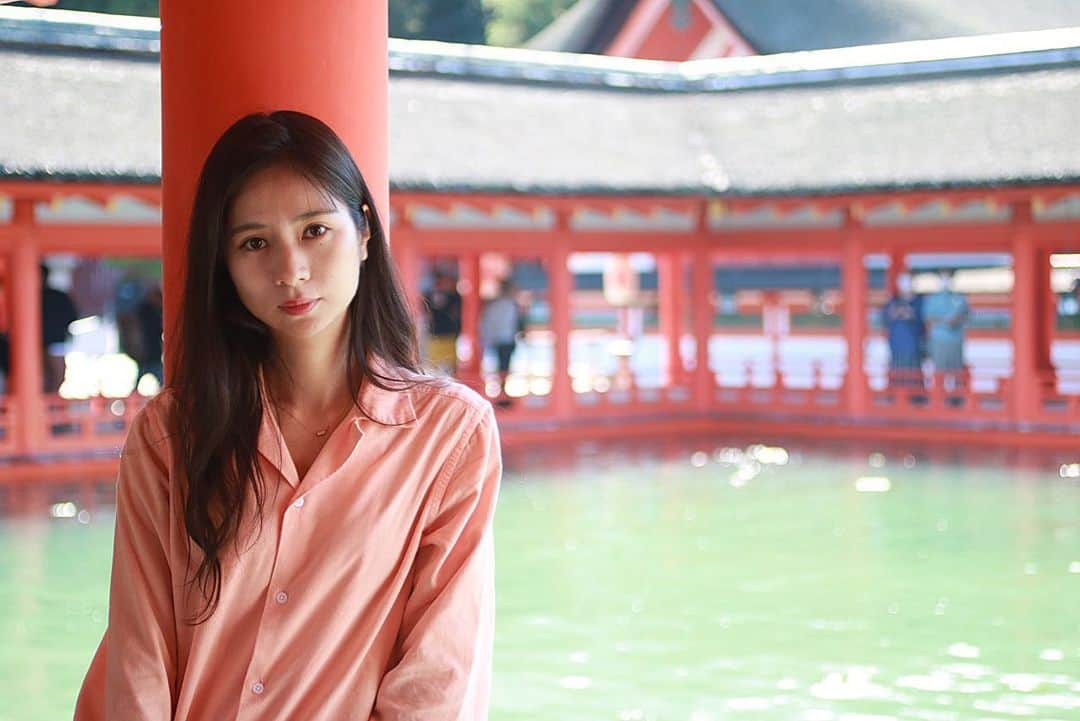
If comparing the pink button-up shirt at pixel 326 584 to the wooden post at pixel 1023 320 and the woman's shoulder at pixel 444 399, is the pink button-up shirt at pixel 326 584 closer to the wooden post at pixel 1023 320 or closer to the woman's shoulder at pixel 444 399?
the woman's shoulder at pixel 444 399

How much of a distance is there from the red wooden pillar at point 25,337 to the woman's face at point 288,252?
11.6 m

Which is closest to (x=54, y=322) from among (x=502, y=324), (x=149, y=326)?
(x=149, y=326)

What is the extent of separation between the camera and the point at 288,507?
2.34 m

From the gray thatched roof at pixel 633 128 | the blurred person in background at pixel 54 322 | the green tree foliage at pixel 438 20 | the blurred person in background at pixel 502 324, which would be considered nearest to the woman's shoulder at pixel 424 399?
the gray thatched roof at pixel 633 128

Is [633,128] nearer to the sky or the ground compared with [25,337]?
nearer to the sky

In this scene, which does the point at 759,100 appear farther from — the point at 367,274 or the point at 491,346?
the point at 367,274

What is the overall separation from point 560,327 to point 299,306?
1392 cm

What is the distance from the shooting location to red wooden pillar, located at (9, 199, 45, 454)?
13297mm

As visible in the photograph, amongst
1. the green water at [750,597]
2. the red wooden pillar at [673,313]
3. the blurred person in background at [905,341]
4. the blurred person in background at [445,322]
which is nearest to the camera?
the green water at [750,597]

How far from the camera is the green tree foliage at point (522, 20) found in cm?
3772

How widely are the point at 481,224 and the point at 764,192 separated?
9.42 feet

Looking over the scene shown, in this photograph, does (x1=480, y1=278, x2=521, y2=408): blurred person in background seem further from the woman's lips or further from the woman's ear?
the woman's lips

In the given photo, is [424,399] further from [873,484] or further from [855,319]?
[855,319]

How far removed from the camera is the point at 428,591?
2.38 metres
